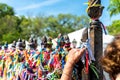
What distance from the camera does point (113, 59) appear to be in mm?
1356

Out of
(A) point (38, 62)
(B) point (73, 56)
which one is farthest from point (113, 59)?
(A) point (38, 62)

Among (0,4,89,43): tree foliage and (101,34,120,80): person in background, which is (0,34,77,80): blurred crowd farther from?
(0,4,89,43): tree foliage

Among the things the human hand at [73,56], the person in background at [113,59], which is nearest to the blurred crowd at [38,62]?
the human hand at [73,56]

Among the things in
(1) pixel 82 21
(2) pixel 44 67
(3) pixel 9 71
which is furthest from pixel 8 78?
(1) pixel 82 21

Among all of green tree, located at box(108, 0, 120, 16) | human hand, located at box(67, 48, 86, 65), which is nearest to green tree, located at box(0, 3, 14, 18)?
green tree, located at box(108, 0, 120, 16)

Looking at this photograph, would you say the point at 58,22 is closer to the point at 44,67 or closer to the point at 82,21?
the point at 82,21

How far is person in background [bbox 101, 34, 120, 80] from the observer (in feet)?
4.42

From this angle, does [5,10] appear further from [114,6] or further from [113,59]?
[113,59]

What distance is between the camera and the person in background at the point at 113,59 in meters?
1.35

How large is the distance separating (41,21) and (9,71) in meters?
45.2

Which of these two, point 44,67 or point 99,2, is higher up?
point 99,2

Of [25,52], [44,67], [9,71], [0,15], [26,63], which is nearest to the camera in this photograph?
[44,67]

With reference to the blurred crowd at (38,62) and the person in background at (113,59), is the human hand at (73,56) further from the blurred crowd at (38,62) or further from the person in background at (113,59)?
the blurred crowd at (38,62)

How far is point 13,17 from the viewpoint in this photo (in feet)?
162
